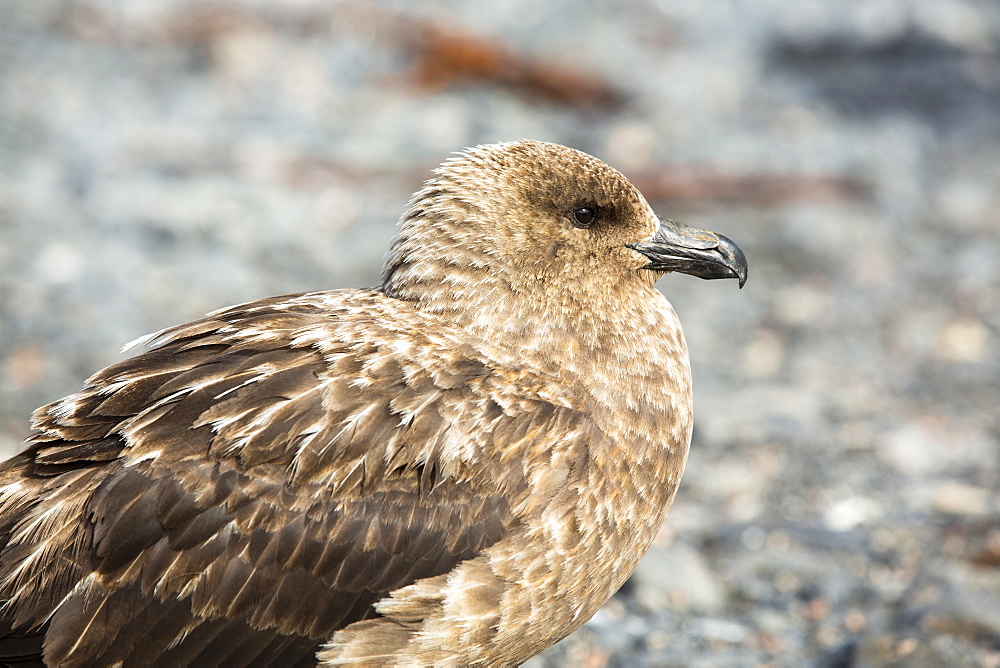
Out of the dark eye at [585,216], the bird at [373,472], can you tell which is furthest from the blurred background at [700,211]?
the dark eye at [585,216]

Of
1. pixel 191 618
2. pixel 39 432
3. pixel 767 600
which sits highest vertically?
pixel 39 432

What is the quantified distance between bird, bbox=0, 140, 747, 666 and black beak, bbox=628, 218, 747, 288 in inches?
8.1

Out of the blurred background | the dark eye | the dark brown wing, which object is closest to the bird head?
the dark eye

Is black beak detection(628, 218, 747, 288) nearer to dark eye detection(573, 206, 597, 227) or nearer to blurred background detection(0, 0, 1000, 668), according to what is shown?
dark eye detection(573, 206, 597, 227)

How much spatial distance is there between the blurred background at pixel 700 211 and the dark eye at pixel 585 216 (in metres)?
1.61

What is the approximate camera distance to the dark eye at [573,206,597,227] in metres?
3.74

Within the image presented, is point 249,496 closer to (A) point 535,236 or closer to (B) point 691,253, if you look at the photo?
(A) point 535,236

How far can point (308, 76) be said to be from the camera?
852cm

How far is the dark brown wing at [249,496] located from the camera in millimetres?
3109

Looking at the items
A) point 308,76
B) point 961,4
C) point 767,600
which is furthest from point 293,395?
point 961,4

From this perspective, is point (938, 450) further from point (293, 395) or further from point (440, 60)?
point (440, 60)

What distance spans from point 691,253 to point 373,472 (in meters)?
1.37

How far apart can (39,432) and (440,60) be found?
230 inches

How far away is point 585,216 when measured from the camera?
3.76 metres
